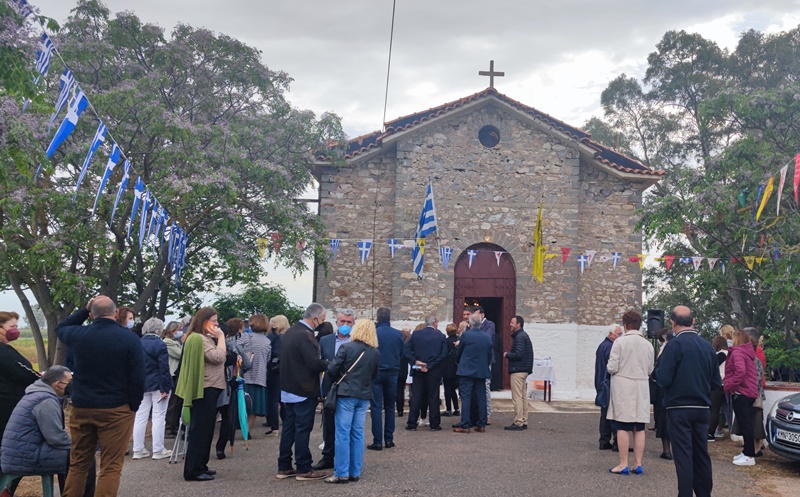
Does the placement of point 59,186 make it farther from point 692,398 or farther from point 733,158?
point 733,158

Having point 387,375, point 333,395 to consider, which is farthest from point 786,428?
point 333,395

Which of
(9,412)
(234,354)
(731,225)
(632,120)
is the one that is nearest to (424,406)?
(234,354)

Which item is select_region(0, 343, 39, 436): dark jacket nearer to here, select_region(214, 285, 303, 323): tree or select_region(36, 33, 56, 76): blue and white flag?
select_region(36, 33, 56, 76): blue and white flag

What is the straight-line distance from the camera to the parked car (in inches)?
306

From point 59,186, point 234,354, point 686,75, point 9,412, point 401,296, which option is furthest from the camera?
point 686,75

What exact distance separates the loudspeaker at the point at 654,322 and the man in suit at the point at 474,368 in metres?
2.72

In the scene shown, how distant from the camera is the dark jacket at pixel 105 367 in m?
5.27

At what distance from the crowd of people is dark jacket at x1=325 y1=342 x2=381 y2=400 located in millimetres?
2642

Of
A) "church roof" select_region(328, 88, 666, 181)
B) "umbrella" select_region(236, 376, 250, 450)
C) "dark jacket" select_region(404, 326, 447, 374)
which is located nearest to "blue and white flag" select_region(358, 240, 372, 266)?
"church roof" select_region(328, 88, 666, 181)

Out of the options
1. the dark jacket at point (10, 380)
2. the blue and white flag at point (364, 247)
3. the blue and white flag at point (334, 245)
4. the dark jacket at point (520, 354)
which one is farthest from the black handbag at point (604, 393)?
the blue and white flag at point (334, 245)

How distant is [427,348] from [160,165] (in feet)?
19.3

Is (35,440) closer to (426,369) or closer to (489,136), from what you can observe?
(426,369)

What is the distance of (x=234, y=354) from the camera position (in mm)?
Result: 7402

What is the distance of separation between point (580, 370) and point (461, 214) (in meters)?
4.64
